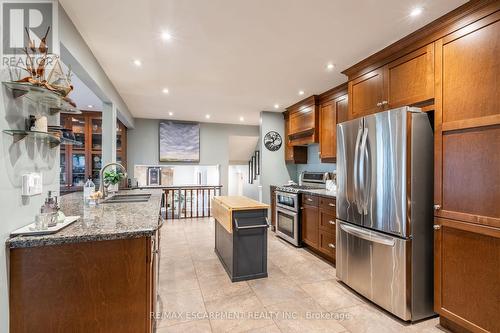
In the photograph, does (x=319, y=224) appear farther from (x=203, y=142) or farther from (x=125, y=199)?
(x=203, y=142)

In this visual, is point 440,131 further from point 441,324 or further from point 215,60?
point 215,60

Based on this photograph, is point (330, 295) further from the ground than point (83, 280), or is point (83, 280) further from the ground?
point (83, 280)

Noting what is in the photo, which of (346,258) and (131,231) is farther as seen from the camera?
(346,258)

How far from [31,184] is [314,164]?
4.20m

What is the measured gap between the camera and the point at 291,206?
407 centimetres

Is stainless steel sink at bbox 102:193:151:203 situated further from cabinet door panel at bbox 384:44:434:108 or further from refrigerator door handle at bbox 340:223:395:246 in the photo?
cabinet door panel at bbox 384:44:434:108

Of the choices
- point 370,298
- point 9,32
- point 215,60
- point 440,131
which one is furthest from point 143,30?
point 370,298

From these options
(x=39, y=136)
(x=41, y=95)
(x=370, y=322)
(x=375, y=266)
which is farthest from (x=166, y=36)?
(x=370, y=322)

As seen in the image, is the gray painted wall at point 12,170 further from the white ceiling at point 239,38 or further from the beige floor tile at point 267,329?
the beige floor tile at point 267,329

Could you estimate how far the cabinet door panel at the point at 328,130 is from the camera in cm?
381

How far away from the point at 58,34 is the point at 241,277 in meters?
2.71

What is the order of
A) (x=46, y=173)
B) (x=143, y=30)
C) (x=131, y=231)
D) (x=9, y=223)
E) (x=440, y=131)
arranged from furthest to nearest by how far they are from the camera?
(x=143, y=30) < (x=440, y=131) < (x=46, y=173) < (x=131, y=231) < (x=9, y=223)

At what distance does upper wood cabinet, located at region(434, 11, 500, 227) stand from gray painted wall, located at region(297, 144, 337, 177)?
231 centimetres

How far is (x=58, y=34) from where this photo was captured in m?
1.76
